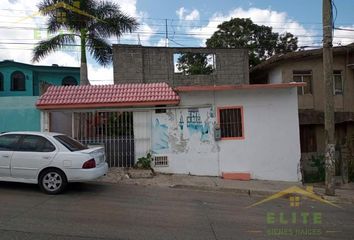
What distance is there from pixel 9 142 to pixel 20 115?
155 inches

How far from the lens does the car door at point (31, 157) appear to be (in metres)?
8.98

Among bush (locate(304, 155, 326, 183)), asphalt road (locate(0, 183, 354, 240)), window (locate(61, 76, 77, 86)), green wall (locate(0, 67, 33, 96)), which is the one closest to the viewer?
asphalt road (locate(0, 183, 354, 240))

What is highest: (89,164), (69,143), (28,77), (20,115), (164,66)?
(28,77)

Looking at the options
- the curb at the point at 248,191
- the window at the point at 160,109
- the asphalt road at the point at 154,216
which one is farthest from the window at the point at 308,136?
the asphalt road at the point at 154,216

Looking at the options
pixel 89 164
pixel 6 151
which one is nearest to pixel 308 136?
pixel 89 164

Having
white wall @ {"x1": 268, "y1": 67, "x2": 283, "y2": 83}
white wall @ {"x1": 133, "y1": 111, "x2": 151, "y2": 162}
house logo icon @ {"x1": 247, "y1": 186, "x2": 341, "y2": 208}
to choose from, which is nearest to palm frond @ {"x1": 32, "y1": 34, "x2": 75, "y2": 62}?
white wall @ {"x1": 133, "y1": 111, "x2": 151, "y2": 162}

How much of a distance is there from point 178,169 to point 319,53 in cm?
982

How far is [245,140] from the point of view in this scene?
13.1m

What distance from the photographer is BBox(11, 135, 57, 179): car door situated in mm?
8984

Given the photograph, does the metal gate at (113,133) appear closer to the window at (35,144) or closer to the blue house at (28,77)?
the window at (35,144)

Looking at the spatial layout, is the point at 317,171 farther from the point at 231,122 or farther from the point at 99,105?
the point at 99,105

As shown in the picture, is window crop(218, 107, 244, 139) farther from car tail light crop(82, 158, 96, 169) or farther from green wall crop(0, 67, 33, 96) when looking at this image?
green wall crop(0, 67, 33, 96)

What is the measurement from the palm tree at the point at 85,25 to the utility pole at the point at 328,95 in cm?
1240

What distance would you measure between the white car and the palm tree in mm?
12353
